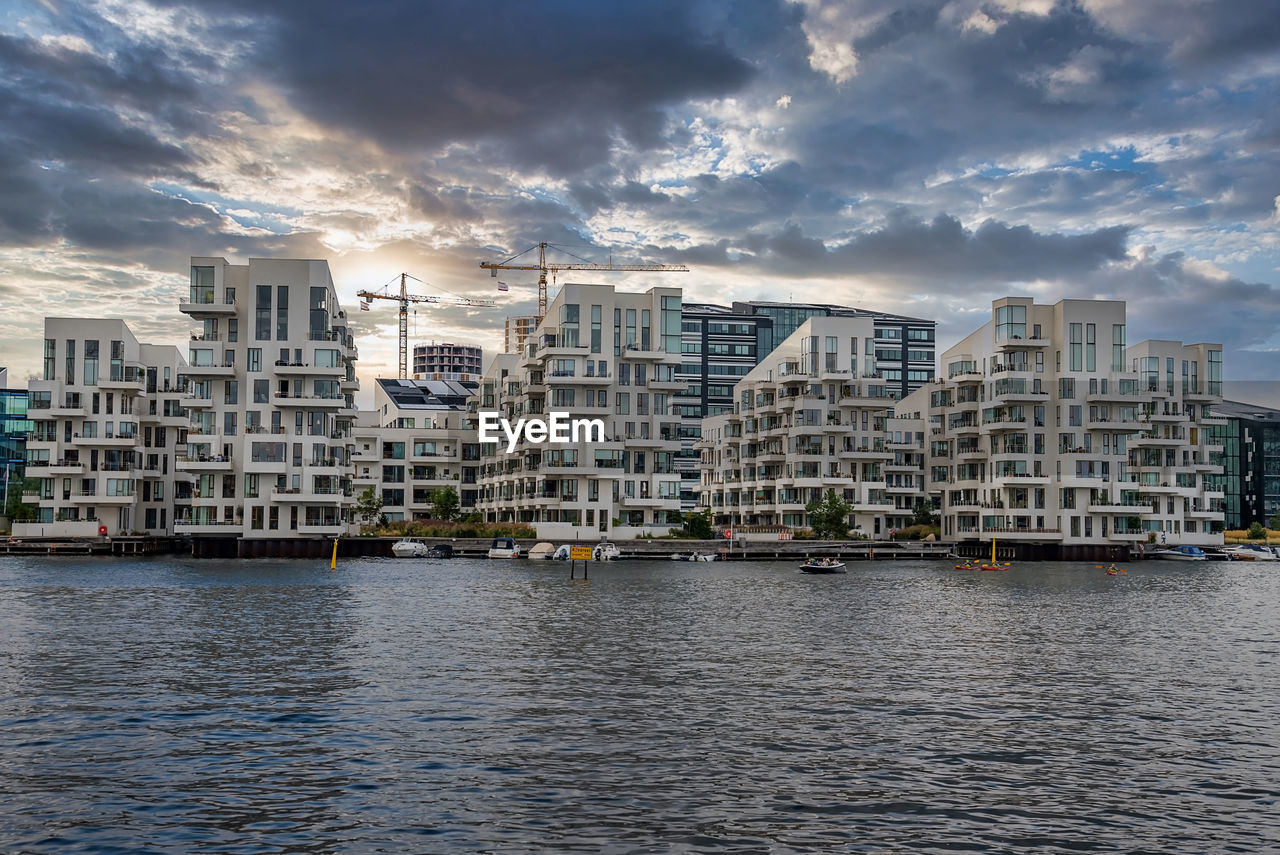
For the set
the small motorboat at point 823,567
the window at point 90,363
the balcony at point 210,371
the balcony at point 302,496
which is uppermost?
the window at point 90,363

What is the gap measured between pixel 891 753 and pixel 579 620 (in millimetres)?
37643

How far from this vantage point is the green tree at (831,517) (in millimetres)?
171500

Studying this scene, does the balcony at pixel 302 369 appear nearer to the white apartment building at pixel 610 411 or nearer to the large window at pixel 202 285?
the large window at pixel 202 285

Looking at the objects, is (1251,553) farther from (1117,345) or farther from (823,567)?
→ (823,567)

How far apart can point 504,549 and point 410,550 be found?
11.8 meters

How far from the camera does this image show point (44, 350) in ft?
565

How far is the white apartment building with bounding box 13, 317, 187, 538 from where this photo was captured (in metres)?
169

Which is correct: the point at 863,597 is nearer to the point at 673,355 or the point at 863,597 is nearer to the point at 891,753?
the point at 891,753

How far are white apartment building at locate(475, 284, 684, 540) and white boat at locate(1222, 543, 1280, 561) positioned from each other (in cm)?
8400

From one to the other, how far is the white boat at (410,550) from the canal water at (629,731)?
8030 centimetres

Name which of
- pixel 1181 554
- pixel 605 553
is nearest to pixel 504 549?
pixel 605 553

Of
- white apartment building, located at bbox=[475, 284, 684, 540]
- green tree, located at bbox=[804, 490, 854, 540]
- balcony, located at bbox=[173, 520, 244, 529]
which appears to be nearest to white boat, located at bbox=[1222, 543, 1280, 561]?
green tree, located at bbox=[804, 490, 854, 540]

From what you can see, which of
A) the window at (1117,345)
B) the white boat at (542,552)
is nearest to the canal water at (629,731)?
the white boat at (542,552)

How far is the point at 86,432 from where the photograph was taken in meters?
173
